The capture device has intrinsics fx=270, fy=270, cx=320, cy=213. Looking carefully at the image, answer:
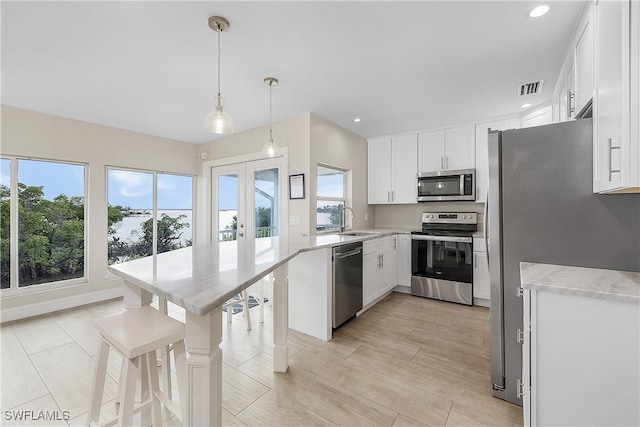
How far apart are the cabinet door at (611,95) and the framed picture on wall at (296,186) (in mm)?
2645

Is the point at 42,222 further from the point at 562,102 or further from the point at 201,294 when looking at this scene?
the point at 562,102

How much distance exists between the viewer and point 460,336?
2684 mm

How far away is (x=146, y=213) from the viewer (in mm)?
4426

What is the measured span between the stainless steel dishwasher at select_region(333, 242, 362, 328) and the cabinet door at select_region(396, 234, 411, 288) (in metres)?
1.19

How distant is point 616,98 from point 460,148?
2.80m

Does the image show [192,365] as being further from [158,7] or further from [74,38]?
[74,38]

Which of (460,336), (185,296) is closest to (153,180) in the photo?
(185,296)

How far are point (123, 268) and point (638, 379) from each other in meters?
2.39

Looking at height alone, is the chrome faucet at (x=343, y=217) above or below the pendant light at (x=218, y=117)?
below

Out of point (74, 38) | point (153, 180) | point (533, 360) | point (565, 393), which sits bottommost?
point (565, 393)

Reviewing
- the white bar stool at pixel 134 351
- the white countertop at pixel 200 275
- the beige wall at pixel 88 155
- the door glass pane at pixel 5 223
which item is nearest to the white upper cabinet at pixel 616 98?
the white countertop at pixel 200 275

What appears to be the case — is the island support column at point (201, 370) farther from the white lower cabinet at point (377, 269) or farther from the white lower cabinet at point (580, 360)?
the white lower cabinet at point (377, 269)

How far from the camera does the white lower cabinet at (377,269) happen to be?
326 cm

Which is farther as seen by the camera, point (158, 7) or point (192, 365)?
point (158, 7)
